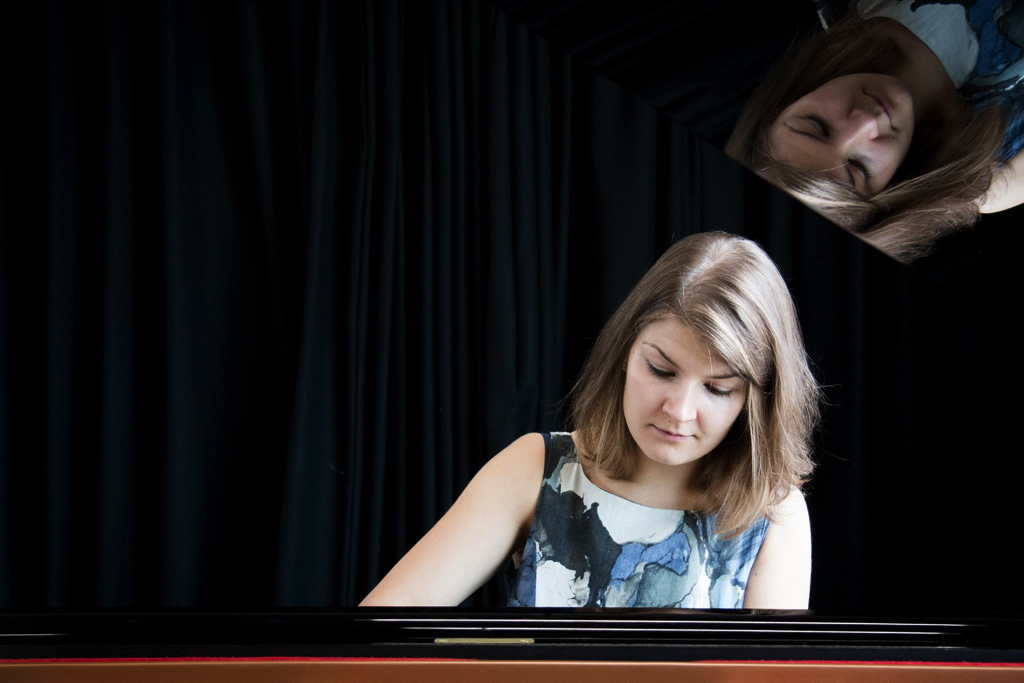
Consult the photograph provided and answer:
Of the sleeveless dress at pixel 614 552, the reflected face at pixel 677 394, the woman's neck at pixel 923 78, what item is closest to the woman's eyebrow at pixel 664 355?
the reflected face at pixel 677 394

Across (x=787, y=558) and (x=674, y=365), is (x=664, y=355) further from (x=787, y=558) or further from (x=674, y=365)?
(x=787, y=558)

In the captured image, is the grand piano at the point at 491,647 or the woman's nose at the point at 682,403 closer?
the grand piano at the point at 491,647

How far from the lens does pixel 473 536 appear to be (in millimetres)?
1258

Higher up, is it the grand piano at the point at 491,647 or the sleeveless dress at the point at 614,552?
the sleeveless dress at the point at 614,552

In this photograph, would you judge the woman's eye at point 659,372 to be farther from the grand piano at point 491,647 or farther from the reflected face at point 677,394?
the grand piano at point 491,647

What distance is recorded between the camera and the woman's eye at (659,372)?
125cm

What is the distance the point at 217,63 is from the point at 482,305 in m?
0.49

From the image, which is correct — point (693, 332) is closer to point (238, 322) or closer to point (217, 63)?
point (238, 322)

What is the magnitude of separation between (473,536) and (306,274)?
0.43m

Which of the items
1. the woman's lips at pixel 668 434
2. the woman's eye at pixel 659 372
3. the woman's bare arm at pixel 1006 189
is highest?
the woman's bare arm at pixel 1006 189

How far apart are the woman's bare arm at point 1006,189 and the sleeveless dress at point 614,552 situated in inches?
21.3

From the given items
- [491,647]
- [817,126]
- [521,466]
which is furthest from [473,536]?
[817,126]

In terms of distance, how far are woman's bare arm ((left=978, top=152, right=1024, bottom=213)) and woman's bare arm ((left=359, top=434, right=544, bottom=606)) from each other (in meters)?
0.71

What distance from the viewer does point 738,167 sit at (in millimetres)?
1256
